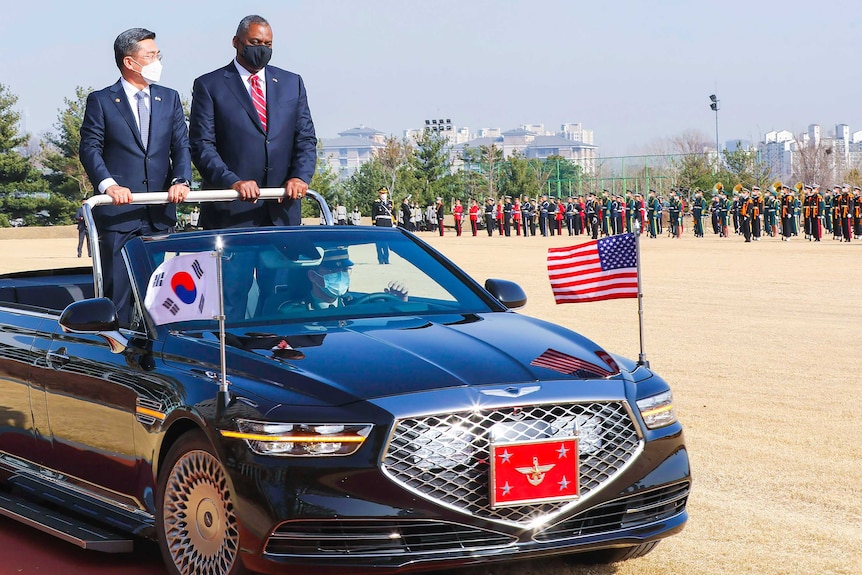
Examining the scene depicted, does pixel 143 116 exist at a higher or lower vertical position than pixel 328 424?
higher

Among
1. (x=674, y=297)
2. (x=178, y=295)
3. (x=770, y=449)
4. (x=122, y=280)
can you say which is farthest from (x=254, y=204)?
(x=674, y=297)

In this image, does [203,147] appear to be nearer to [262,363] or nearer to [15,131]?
[262,363]

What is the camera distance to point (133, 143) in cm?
804

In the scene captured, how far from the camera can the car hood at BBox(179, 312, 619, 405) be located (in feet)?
15.2

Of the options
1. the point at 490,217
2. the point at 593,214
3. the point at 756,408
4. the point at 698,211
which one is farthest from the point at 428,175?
the point at 756,408

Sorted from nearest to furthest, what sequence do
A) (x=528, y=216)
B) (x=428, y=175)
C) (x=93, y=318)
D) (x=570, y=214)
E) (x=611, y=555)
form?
(x=611, y=555)
(x=93, y=318)
(x=570, y=214)
(x=528, y=216)
(x=428, y=175)

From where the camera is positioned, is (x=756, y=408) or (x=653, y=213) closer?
(x=756, y=408)

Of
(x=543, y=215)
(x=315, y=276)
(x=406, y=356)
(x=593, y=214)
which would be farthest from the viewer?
(x=543, y=215)

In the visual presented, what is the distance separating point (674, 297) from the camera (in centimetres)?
2048

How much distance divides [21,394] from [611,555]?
285 centimetres

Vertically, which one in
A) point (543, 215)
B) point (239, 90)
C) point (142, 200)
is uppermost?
point (239, 90)

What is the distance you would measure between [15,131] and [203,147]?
81135mm

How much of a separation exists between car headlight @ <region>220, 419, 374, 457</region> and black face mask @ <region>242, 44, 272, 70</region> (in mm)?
3894

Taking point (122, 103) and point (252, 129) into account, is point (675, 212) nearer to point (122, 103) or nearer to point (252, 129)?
point (252, 129)
